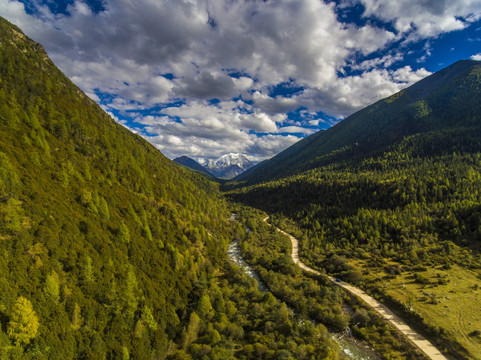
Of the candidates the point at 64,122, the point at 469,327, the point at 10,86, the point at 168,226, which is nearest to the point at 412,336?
the point at 469,327

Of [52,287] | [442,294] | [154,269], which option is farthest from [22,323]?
[442,294]

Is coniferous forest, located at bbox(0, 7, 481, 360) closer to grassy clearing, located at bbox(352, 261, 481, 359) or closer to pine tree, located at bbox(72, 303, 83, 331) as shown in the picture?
pine tree, located at bbox(72, 303, 83, 331)

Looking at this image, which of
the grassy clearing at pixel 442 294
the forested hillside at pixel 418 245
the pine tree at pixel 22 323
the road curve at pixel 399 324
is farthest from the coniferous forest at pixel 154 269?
the road curve at pixel 399 324

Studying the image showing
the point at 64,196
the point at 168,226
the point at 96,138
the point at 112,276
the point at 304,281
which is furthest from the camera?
the point at 96,138

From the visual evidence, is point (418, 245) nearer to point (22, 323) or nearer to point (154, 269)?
point (154, 269)

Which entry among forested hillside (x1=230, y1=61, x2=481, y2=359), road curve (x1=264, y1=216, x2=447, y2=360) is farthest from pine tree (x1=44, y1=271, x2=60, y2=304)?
forested hillside (x1=230, y1=61, x2=481, y2=359)

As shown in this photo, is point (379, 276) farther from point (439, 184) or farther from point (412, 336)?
point (439, 184)
